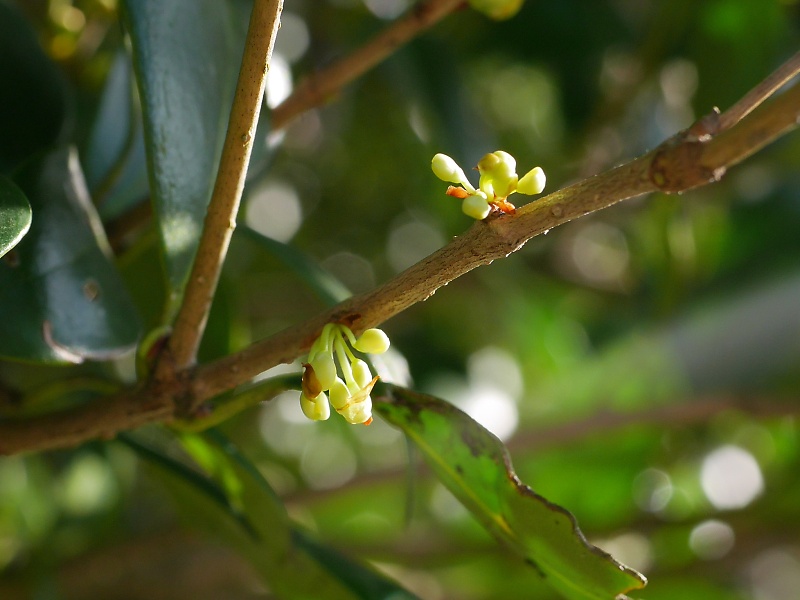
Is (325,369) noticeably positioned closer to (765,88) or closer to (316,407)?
(316,407)

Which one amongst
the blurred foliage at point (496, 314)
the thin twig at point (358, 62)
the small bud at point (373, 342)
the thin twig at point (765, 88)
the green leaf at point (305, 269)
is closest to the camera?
the thin twig at point (765, 88)

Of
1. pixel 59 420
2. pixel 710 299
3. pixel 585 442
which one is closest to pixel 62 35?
pixel 59 420

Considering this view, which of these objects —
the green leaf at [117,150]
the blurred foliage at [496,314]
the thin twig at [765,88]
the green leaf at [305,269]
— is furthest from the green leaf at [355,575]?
the thin twig at [765,88]

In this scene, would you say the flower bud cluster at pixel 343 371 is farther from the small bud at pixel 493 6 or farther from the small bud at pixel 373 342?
the small bud at pixel 493 6

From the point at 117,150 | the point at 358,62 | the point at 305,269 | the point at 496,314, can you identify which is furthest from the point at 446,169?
the point at 496,314

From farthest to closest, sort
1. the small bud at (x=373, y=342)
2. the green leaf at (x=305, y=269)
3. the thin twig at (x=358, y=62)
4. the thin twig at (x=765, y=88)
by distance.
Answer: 1. the thin twig at (x=358, y=62)
2. the green leaf at (x=305, y=269)
3. the small bud at (x=373, y=342)
4. the thin twig at (x=765, y=88)

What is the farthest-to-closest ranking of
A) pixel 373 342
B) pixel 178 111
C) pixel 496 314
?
pixel 496 314, pixel 178 111, pixel 373 342
